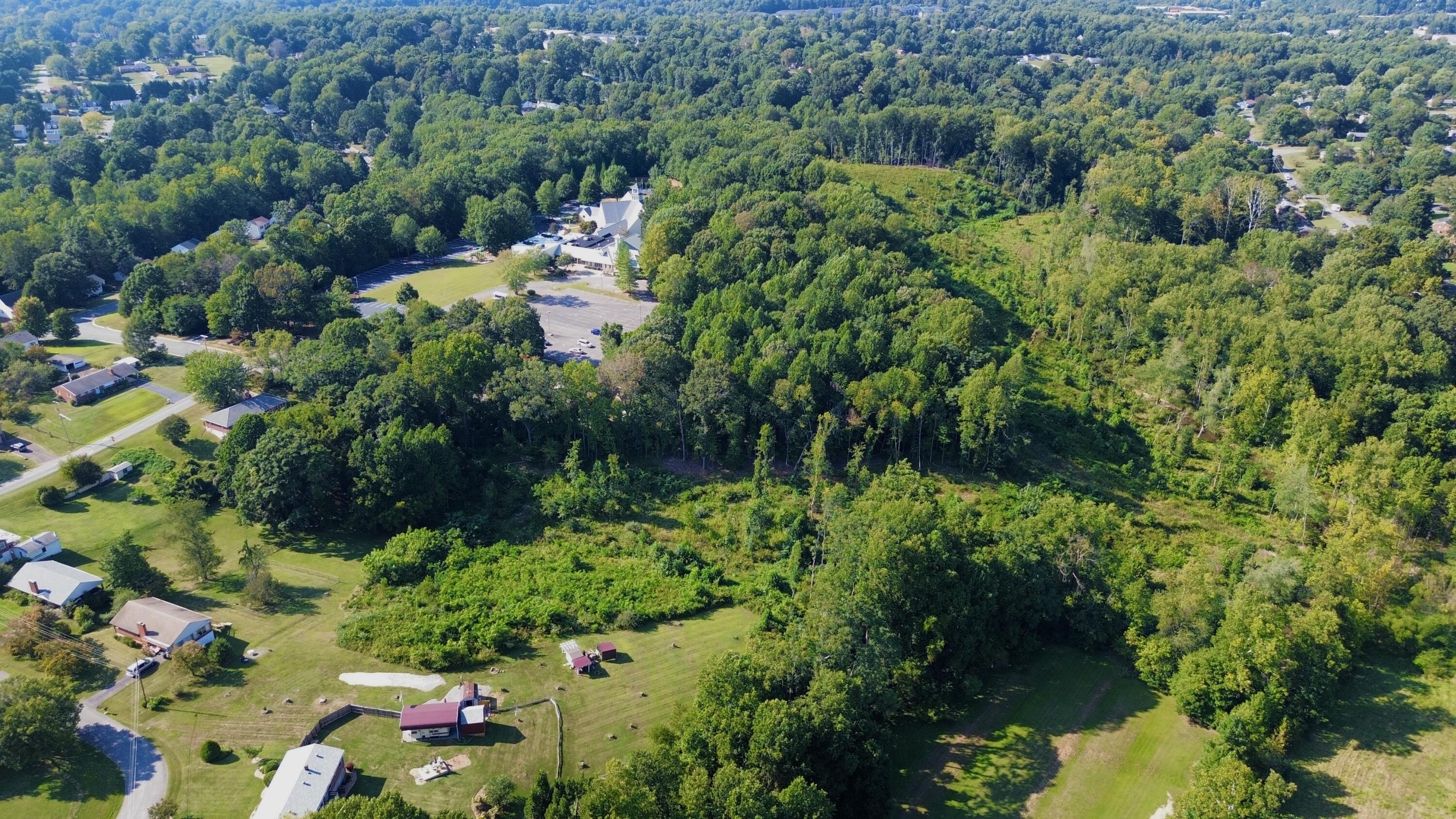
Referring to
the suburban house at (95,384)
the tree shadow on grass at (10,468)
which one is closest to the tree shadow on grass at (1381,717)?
the tree shadow on grass at (10,468)

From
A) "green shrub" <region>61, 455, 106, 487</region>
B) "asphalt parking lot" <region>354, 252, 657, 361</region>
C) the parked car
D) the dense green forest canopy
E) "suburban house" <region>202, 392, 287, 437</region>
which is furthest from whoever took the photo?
"asphalt parking lot" <region>354, 252, 657, 361</region>

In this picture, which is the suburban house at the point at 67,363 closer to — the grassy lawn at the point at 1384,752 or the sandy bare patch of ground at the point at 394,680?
the sandy bare patch of ground at the point at 394,680

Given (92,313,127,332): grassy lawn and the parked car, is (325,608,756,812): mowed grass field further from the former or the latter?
(92,313,127,332): grassy lawn

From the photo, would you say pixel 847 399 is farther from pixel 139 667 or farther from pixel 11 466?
pixel 11 466

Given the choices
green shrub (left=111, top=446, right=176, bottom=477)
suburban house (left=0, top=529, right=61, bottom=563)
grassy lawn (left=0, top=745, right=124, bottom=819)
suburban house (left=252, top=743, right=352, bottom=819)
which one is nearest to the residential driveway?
green shrub (left=111, top=446, right=176, bottom=477)

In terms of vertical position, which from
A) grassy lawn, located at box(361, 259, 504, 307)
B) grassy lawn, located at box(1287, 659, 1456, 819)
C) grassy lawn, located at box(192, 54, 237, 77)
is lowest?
grassy lawn, located at box(1287, 659, 1456, 819)
